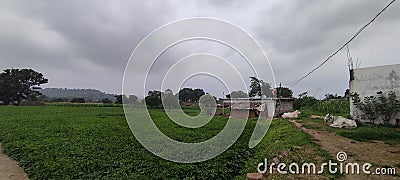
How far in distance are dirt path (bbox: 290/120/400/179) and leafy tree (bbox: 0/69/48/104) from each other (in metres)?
52.3

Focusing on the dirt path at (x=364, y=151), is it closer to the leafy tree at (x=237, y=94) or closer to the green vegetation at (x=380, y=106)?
the green vegetation at (x=380, y=106)

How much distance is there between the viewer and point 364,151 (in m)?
5.09

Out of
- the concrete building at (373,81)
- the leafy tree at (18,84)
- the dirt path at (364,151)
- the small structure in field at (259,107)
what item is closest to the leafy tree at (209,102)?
the small structure in field at (259,107)

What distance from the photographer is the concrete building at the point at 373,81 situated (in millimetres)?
8195

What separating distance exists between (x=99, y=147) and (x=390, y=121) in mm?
9363

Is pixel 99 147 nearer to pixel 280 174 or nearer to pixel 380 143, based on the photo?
pixel 280 174

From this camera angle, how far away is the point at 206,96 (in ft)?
67.6

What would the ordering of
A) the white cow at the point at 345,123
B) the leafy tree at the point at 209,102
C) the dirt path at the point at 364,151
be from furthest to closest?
the leafy tree at the point at 209,102, the white cow at the point at 345,123, the dirt path at the point at 364,151

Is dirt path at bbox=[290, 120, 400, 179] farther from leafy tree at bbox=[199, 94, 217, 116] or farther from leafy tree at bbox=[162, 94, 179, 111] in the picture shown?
leafy tree at bbox=[199, 94, 217, 116]

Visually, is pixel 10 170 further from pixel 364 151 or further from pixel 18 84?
pixel 18 84

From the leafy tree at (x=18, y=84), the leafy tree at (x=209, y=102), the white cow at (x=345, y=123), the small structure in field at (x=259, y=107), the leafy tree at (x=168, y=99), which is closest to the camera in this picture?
the white cow at (x=345, y=123)

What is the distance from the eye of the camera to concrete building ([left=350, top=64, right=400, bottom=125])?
8195 millimetres

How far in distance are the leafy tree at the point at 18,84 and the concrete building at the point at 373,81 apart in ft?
171

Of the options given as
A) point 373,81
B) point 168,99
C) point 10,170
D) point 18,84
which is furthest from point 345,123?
point 18,84
